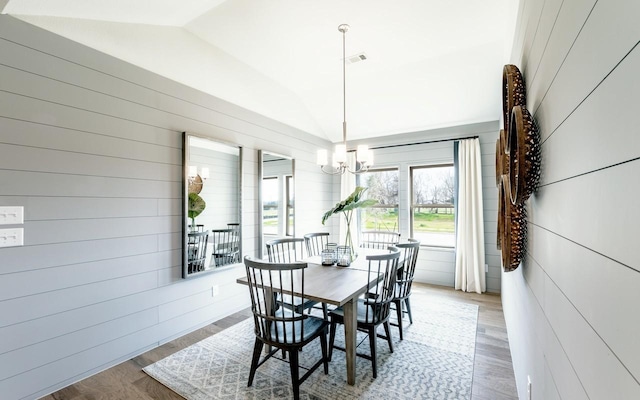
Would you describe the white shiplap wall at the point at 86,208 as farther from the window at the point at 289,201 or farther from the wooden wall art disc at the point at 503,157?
the wooden wall art disc at the point at 503,157

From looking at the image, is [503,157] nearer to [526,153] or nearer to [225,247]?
[526,153]

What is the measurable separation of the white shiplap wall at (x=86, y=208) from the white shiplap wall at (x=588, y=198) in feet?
9.75

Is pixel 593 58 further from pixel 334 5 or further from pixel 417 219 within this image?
pixel 417 219

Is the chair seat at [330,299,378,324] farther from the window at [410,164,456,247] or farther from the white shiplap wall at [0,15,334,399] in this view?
the window at [410,164,456,247]

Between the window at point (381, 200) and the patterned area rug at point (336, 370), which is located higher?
the window at point (381, 200)

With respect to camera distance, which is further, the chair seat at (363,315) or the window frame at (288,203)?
the window frame at (288,203)

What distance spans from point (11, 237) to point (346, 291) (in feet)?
7.67

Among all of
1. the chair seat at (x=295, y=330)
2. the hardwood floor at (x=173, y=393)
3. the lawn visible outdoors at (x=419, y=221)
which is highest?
the lawn visible outdoors at (x=419, y=221)

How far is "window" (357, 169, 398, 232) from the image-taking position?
207 inches

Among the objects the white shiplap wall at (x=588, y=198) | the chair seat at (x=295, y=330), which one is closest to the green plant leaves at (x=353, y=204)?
the chair seat at (x=295, y=330)

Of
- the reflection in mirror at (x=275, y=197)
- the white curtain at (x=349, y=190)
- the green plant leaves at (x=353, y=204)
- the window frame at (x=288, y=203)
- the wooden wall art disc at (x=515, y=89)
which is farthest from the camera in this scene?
the white curtain at (x=349, y=190)

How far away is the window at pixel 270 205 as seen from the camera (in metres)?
4.05

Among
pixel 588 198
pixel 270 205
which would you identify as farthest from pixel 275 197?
pixel 588 198

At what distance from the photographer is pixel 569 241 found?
2.80 feet
